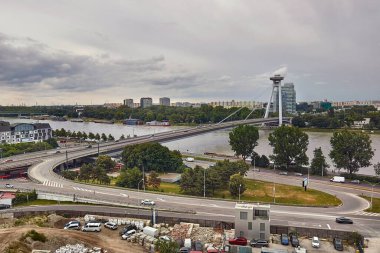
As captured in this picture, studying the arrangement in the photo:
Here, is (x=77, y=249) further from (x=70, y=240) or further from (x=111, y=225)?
(x=111, y=225)

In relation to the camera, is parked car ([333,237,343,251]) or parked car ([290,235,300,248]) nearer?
parked car ([333,237,343,251])

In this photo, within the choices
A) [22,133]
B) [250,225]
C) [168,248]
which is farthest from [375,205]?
[22,133]

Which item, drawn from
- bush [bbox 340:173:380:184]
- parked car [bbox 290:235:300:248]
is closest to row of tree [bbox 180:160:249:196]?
parked car [bbox 290:235:300:248]

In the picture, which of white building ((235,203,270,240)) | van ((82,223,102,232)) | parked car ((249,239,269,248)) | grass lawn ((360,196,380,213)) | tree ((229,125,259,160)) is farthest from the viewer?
tree ((229,125,259,160))

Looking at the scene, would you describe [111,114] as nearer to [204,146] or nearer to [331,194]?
[204,146]

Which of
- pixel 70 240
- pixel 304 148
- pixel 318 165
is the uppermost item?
pixel 304 148

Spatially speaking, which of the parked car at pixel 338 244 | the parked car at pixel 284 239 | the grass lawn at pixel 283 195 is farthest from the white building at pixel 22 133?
the parked car at pixel 338 244

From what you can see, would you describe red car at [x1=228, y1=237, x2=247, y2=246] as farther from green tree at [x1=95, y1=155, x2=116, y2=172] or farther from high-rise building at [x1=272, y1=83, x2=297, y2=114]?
high-rise building at [x1=272, y1=83, x2=297, y2=114]
